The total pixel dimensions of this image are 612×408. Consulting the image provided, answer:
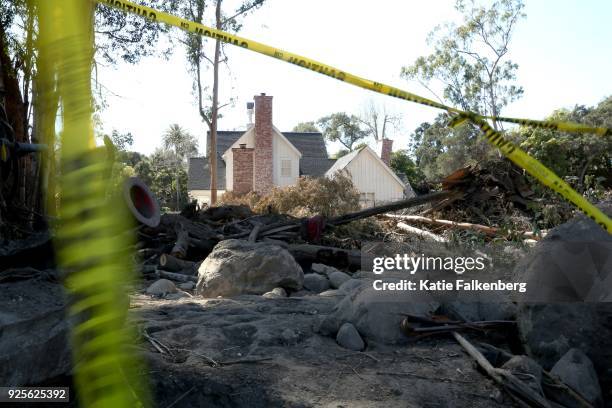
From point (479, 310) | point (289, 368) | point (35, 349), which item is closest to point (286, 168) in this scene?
point (479, 310)

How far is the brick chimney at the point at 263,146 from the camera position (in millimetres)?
34094

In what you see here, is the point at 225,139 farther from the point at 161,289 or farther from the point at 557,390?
the point at 557,390

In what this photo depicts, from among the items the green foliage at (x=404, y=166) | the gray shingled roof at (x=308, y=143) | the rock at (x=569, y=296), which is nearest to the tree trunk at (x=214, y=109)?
the gray shingled roof at (x=308, y=143)

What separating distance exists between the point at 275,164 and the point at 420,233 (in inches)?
987

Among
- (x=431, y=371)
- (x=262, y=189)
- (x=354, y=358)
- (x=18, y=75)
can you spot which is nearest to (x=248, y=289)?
(x=354, y=358)

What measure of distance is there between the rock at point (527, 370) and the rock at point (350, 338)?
1064mm

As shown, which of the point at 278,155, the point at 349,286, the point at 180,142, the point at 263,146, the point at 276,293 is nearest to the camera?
the point at 276,293

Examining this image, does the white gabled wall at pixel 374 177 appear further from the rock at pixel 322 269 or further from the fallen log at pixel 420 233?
the rock at pixel 322 269

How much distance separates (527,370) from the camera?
12.8ft

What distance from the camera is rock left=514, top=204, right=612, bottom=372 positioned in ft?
13.8

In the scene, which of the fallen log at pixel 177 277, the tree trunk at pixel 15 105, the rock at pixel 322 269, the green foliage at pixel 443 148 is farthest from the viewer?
the green foliage at pixel 443 148

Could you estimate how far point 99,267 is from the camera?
0.90 metres

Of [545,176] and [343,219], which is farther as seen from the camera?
[343,219]

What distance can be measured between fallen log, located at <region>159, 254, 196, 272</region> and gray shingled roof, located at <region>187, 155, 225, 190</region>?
33571mm
